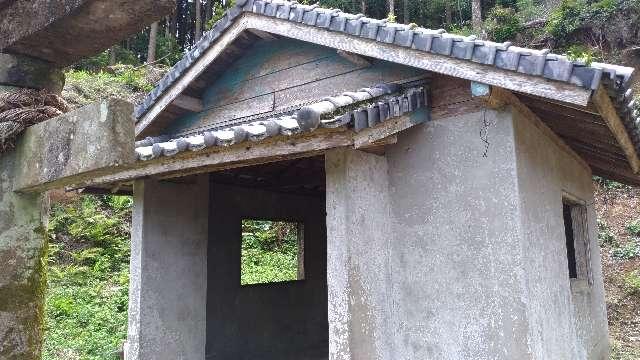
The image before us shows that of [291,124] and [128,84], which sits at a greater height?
[128,84]

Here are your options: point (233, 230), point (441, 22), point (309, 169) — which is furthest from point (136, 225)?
point (441, 22)

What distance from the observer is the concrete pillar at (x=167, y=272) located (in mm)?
6062

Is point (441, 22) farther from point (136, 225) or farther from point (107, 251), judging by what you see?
point (136, 225)

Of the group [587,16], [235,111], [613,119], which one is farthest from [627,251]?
[235,111]

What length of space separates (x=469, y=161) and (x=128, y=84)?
57.3 feet

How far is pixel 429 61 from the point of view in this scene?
470 centimetres

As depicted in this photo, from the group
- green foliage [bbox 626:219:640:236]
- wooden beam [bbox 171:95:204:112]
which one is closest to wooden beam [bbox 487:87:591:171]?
wooden beam [bbox 171:95:204:112]

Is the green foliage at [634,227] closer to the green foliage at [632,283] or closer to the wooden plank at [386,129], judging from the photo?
the green foliage at [632,283]

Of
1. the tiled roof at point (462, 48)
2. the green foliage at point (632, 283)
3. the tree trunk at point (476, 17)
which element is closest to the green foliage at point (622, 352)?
the green foliage at point (632, 283)

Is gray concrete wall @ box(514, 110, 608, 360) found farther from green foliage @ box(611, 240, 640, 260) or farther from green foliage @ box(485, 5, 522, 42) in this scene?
green foliage @ box(485, 5, 522, 42)

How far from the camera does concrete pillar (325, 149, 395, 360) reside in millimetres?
4359

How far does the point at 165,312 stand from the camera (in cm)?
625

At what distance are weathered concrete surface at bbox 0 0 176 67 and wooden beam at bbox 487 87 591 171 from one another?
3500 mm

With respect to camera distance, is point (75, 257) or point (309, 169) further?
point (75, 257)
